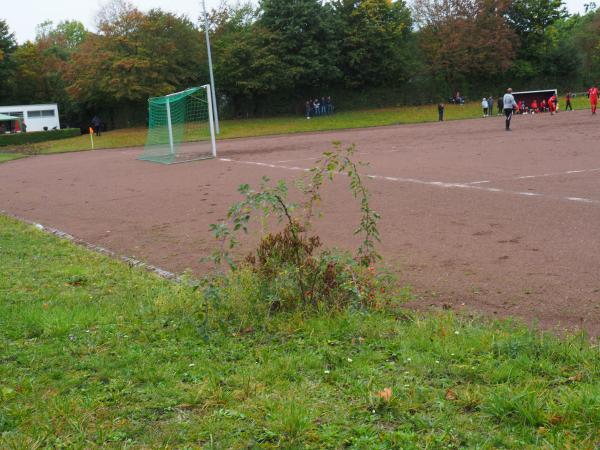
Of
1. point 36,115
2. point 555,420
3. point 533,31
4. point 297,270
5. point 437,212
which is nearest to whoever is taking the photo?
point 555,420

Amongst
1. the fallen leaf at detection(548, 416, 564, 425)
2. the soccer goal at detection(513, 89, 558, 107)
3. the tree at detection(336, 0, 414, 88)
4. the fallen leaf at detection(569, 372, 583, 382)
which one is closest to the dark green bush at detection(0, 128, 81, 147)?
the tree at detection(336, 0, 414, 88)

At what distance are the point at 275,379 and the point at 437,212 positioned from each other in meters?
7.43

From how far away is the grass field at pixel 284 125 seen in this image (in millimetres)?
43406

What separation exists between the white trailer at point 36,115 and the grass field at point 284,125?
55.0ft

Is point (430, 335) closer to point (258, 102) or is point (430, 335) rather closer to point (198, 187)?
point (198, 187)

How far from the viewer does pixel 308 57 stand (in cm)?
5931

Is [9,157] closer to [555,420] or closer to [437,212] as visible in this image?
[437,212]

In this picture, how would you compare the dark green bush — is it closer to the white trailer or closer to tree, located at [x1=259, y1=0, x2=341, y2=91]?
the white trailer

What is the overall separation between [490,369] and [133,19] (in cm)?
5635

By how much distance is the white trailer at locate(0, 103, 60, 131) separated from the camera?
64750 mm

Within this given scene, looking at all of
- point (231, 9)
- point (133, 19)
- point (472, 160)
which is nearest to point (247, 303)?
point (472, 160)

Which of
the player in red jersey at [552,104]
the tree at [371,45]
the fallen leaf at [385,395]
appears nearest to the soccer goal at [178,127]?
the player in red jersey at [552,104]

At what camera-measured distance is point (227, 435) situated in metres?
3.62

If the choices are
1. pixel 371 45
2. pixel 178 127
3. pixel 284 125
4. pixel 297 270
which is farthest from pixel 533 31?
pixel 297 270
